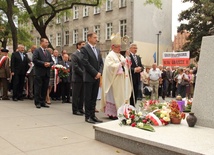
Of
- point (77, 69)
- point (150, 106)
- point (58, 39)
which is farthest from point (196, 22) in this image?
point (150, 106)

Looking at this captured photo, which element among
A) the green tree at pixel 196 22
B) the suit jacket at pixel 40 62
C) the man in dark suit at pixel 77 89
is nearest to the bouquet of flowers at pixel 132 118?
the man in dark suit at pixel 77 89

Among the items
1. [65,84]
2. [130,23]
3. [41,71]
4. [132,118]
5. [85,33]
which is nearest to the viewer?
[132,118]

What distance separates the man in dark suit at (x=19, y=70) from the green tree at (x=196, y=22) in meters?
22.7

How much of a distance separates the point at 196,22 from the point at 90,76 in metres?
26.7

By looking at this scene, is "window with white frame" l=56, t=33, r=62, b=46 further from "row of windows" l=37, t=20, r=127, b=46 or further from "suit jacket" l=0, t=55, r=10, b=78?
"suit jacket" l=0, t=55, r=10, b=78

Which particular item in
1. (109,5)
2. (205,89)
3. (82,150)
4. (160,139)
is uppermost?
(109,5)

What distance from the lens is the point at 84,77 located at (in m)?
7.07

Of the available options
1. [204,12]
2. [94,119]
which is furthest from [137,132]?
[204,12]

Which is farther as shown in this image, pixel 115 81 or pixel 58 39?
pixel 58 39

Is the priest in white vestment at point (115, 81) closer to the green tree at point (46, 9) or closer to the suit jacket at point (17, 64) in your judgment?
the suit jacket at point (17, 64)

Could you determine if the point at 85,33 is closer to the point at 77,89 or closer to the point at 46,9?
the point at 46,9

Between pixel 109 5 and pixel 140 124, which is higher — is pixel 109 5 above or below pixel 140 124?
above

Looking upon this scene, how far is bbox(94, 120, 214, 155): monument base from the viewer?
416cm

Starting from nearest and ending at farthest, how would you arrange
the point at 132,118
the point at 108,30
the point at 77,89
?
the point at 132,118 < the point at 77,89 < the point at 108,30
